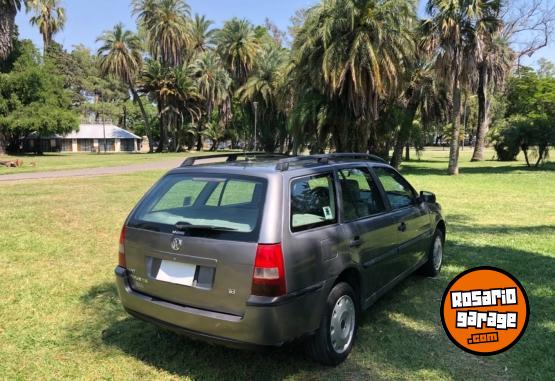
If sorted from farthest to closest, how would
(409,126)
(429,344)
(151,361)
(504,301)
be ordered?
(409,126)
(429,344)
(151,361)
(504,301)

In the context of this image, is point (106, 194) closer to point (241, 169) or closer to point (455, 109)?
point (241, 169)

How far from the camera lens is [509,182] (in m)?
19.3

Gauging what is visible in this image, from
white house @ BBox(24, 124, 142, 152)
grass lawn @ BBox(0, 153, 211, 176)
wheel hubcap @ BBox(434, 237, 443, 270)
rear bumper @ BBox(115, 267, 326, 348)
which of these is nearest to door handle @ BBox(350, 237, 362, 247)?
rear bumper @ BBox(115, 267, 326, 348)

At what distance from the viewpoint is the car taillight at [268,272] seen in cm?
304

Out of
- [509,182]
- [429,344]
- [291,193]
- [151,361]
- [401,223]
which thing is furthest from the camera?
[509,182]

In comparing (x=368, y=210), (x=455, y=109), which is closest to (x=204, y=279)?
(x=368, y=210)

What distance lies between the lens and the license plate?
329 centimetres

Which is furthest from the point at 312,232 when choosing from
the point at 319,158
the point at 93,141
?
the point at 93,141

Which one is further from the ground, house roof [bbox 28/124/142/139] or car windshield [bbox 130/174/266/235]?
house roof [bbox 28/124/142/139]

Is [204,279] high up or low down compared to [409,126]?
down

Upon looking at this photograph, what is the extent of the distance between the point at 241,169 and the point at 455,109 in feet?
74.3

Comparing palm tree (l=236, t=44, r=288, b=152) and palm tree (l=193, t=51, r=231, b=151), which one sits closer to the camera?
palm tree (l=236, t=44, r=288, b=152)

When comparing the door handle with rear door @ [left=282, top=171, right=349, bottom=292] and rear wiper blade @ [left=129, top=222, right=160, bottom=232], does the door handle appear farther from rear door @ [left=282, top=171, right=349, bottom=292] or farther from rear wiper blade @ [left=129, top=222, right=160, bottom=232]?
rear wiper blade @ [left=129, top=222, right=160, bottom=232]

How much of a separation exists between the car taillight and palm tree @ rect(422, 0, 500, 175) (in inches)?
879
